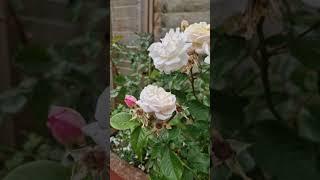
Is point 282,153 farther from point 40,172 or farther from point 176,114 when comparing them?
point 176,114

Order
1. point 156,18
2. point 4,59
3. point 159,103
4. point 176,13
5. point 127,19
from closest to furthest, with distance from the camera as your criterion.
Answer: point 4,59 < point 159,103 < point 176,13 < point 156,18 < point 127,19

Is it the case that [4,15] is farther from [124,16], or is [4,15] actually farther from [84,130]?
[124,16]

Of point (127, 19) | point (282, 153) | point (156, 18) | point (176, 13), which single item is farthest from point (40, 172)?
point (127, 19)

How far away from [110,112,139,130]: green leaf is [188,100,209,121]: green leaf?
20 cm

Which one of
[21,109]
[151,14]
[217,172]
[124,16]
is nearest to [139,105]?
[217,172]

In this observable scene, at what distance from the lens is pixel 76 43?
1.57 feet

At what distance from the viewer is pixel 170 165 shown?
4.04ft

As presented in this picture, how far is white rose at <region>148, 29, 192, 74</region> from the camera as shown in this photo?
3.92 ft

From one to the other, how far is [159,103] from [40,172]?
2.34ft

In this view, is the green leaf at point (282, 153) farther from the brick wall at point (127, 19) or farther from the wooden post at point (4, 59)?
the brick wall at point (127, 19)

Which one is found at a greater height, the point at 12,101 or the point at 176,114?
the point at 12,101

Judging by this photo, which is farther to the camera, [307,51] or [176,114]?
[176,114]

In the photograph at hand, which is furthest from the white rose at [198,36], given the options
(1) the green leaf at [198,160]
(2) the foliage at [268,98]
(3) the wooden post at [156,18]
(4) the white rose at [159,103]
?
(3) the wooden post at [156,18]

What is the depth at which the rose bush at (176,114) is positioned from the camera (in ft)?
3.96
